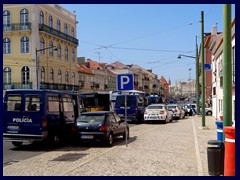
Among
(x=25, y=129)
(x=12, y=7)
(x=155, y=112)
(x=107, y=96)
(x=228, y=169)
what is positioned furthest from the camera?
(x=12, y=7)

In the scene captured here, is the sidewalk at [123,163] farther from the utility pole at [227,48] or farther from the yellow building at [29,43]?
the yellow building at [29,43]

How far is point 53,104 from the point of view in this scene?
15.0 metres

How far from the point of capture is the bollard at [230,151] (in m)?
7.84

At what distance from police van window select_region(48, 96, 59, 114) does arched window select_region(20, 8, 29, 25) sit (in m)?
32.4

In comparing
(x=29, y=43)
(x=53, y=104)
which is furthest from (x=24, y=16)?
(x=53, y=104)

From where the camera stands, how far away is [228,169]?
802 cm

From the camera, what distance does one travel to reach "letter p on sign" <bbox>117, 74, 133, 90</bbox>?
14055 mm

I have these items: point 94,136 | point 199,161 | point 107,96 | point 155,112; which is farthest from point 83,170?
point 107,96

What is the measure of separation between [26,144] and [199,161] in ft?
27.2

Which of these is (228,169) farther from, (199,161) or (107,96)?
(107,96)

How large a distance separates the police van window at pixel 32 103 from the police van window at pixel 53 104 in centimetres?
55

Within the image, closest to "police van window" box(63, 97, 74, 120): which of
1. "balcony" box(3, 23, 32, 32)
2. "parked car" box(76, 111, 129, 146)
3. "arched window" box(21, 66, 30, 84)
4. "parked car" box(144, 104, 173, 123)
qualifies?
"parked car" box(76, 111, 129, 146)

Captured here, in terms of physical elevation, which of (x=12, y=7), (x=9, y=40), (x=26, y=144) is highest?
(x=12, y=7)

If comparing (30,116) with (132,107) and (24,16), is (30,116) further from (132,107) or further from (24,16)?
(24,16)
